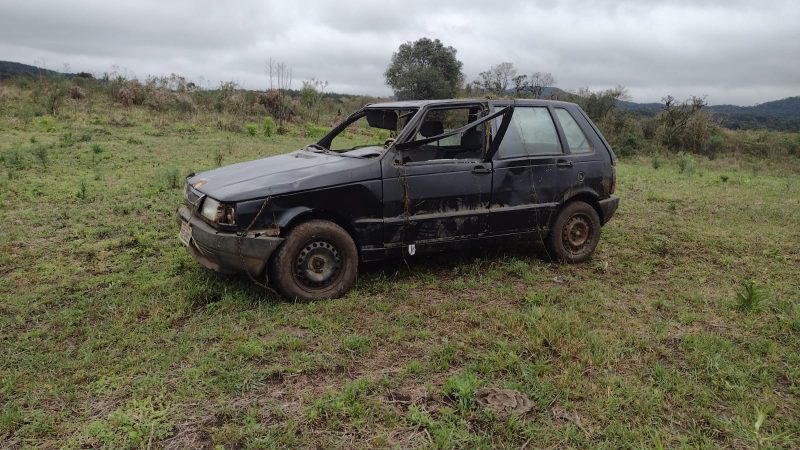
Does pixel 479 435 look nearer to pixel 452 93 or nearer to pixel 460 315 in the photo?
pixel 460 315

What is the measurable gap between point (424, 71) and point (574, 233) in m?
32.5

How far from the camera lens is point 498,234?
4852 millimetres

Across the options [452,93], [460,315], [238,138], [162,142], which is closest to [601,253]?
[460,315]

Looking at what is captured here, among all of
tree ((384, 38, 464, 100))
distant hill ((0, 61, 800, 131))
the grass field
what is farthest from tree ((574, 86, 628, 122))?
the grass field

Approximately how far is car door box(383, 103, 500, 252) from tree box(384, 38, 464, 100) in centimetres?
3018

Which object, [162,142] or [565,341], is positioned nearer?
[565,341]

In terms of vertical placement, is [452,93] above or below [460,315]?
above

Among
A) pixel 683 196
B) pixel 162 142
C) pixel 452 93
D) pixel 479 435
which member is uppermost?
pixel 452 93

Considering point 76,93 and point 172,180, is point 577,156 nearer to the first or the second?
point 172,180

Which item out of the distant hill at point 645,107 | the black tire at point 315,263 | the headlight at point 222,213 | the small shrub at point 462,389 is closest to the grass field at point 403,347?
the small shrub at point 462,389

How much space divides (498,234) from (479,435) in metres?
2.50

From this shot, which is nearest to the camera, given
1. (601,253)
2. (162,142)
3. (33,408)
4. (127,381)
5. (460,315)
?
(33,408)

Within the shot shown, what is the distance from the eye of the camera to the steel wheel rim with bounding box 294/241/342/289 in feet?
13.3

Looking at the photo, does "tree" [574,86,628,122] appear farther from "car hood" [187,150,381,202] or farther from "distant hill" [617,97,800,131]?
"car hood" [187,150,381,202]
